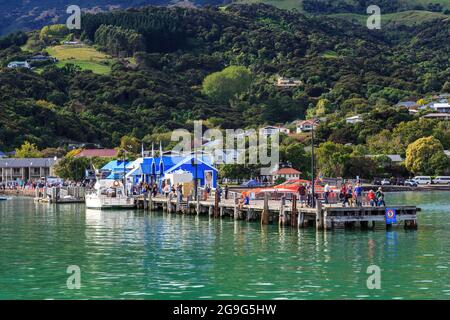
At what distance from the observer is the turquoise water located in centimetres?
3400

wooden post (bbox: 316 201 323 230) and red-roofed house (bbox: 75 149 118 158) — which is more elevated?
red-roofed house (bbox: 75 149 118 158)

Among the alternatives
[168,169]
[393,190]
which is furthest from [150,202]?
[393,190]

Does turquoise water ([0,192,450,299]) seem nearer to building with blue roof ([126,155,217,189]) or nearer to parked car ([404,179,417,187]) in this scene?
building with blue roof ([126,155,217,189])

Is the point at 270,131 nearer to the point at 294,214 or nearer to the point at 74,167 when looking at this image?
the point at 74,167

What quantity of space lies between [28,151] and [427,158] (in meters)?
64.6

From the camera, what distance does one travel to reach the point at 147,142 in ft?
572

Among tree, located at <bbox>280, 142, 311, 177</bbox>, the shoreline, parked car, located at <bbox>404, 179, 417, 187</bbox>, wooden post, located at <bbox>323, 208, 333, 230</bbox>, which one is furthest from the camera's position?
parked car, located at <bbox>404, 179, 417, 187</bbox>

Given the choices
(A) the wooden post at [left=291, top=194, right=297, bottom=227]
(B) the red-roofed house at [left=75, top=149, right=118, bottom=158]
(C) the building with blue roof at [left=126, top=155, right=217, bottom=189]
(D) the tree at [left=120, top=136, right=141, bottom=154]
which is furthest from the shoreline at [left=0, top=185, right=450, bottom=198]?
(A) the wooden post at [left=291, top=194, right=297, bottom=227]

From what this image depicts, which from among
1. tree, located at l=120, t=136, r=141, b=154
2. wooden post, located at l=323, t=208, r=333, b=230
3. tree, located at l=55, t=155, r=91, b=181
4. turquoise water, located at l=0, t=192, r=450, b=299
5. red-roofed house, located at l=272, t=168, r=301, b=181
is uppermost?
tree, located at l=120, t=136, r=141, b=154

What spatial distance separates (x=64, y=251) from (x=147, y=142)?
421 ft

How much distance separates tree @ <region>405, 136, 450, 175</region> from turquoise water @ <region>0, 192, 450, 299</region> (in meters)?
82.8

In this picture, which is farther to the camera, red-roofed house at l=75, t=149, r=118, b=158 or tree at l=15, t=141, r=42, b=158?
tree at l=15, t=141, r=42, b=158
